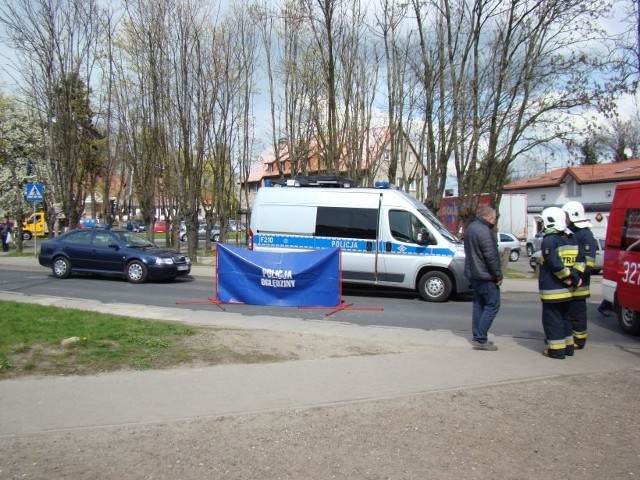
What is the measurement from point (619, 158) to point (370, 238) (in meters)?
50.6

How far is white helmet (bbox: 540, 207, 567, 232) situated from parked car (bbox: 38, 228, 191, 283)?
1105 cm

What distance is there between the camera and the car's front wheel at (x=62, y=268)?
1639cm

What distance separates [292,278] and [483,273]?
4532 millimetres

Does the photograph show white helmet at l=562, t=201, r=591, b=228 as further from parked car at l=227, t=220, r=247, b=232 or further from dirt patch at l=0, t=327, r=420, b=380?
parked car at l=227, t=220, r=247, b=232

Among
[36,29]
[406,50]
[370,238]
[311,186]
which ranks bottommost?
[370,238]

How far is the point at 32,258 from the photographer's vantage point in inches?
929

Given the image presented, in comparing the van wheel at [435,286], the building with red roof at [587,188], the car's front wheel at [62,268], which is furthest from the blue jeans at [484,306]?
the building with red roof at [587,188]

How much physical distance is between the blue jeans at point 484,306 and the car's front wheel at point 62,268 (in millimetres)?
13108

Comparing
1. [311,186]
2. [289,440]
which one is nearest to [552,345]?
[289,440]

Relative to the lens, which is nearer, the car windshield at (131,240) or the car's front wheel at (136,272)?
the car's front wheel at (136,272)

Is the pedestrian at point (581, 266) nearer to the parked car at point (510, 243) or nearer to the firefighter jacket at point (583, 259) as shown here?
the firefighter jacket at point (583, 259)

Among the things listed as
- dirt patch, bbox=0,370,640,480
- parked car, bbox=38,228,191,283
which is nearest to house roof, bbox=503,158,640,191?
parked car, bbox=38,228,191,283

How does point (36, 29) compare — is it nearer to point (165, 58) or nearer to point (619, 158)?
point (165, 58)

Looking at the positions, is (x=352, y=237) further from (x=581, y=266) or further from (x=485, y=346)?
(x=581, y=266)
